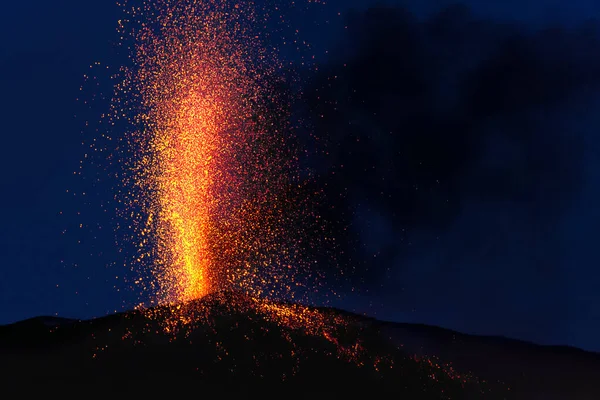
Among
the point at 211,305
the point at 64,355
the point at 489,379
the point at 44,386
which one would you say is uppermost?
the point at 211,305

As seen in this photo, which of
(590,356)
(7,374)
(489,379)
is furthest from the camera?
(590,356)

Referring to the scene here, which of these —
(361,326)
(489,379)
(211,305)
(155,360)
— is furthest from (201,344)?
(489,379)

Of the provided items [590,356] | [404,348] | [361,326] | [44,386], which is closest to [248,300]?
[361,326]

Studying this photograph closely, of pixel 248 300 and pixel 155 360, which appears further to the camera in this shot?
pixel 248 300

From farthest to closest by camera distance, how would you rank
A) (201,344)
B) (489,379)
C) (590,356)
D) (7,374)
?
1. (590,356)
2. (489,379)
3. (201,344)
4. (7,374)

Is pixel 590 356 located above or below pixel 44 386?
above

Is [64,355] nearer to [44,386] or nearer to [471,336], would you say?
[44,386]
